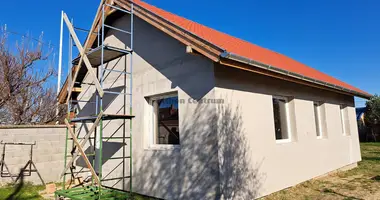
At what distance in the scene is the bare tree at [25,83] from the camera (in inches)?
468

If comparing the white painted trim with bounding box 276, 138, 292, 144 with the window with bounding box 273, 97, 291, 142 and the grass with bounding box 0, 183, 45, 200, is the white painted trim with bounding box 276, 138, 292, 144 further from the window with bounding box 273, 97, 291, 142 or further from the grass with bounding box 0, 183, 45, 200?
the grass with bounding box 0, 183, 45, 200

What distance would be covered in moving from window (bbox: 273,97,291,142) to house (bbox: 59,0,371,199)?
28mm

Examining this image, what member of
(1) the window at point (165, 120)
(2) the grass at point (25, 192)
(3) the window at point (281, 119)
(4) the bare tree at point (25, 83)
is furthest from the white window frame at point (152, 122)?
(4) the bare tree at point (25, 83)

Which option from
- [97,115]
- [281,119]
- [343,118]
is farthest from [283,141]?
[343,118]

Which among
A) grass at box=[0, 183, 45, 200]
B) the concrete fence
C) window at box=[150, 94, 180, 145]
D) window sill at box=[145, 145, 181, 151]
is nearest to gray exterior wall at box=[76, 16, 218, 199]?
window sill at box=[145, 145, 181, 151]

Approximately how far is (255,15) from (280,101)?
758cm

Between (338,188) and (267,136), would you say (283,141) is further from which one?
(338,188)

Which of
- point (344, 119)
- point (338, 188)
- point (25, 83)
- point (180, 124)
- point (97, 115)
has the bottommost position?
point (338, 188)

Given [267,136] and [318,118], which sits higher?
[318,118]

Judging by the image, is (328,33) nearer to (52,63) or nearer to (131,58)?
(131,58)

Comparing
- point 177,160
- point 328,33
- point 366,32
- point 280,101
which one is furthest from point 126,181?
point 366,32

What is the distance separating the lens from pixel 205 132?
5.02m

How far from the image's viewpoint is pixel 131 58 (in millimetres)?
6816

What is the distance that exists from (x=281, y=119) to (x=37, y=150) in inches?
297
